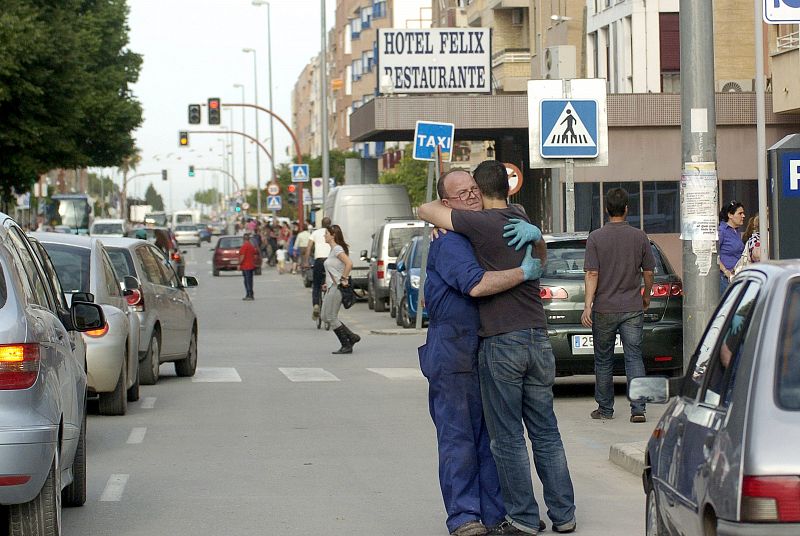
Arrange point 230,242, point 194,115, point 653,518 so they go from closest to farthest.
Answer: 1. point 653,518
2. point 194,115
3. point 230,242

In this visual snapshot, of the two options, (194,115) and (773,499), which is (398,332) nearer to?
(773,499)

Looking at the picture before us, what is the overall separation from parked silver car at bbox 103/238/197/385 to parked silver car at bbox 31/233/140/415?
1.10 metres

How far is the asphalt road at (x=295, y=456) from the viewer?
873 centimetres

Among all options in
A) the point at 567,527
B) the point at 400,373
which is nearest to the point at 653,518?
the point at 567,527

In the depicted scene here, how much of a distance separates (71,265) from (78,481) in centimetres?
576

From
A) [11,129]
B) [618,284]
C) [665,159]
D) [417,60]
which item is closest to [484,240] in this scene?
[618,284]

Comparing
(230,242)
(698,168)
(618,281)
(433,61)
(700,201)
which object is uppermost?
(433,61)

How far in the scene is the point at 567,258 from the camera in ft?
49.5

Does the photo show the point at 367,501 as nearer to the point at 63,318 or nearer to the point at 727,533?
the point at 63,318

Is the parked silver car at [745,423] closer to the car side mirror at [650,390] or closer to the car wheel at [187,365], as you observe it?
the car side mirror at [650,390]

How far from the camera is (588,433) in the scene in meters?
12.6

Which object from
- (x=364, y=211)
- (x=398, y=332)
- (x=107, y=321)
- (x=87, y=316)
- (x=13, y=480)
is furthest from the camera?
(x=364, y=211)

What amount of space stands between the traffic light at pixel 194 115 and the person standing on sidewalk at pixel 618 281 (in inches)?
1874

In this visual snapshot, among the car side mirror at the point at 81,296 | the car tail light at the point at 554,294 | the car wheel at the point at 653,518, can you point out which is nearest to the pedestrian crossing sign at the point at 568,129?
the car tail light at the point at 554,294
